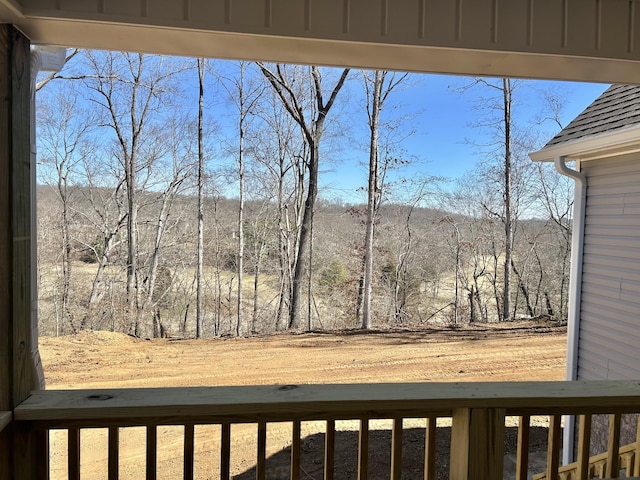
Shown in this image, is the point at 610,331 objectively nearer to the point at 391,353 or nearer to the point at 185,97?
the point at 391,353

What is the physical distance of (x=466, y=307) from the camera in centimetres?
936

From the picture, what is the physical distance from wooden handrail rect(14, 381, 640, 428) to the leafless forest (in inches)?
302

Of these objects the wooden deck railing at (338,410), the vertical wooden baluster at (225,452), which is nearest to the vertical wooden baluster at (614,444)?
the wooden deck railing at (338,410)

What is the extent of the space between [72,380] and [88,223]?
379cm

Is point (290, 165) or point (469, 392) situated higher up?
point (290, 165)

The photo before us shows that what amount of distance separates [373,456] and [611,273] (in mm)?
2769

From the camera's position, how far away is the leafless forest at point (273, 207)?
8484 mm

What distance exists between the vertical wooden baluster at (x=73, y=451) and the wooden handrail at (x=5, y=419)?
0.47 ft

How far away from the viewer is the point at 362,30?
1203 mm

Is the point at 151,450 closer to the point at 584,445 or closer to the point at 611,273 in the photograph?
the point at 584,445

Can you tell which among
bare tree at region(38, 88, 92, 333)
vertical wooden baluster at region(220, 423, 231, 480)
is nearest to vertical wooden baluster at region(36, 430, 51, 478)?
vertical wooden baluster at region(220, 423, 231, 480)

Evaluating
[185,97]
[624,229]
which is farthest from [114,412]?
[185,97]

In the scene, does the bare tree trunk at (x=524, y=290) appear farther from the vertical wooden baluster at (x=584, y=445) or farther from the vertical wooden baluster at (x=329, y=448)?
the vertical wooden baluster at (x=329, y=448)

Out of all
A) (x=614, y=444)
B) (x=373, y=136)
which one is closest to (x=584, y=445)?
(x=614, y=444)
